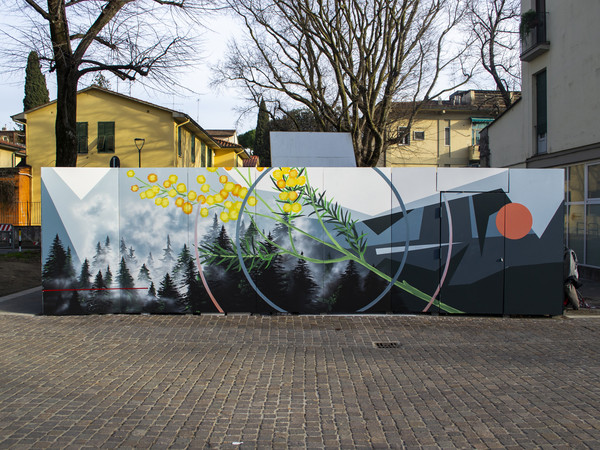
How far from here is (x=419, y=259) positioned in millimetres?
9055

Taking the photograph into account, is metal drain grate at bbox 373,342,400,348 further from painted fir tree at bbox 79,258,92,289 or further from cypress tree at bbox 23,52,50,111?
cypress tree at bbox 23,52,50,111

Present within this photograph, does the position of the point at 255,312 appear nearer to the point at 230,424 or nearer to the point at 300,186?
the point at 300,186

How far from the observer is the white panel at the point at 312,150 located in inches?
444

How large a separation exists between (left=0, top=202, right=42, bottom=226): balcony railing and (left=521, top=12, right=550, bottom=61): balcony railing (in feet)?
85.3

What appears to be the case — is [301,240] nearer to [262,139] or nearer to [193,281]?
[193,281]

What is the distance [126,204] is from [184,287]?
1.73 m

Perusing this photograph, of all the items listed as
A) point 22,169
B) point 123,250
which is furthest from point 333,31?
point 22,169

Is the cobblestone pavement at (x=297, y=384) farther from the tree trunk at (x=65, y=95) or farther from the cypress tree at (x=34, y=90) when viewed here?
the cypress tree at (x=34, y=90)

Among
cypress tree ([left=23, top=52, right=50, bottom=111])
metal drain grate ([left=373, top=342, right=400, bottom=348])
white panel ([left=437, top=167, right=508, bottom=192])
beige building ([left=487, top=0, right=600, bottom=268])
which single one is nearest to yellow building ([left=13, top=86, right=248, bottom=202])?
beige building ([left=487, top=0, right=600, bottom=268])

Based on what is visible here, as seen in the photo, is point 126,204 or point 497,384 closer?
point 497,384

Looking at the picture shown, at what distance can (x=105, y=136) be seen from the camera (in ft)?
95.2

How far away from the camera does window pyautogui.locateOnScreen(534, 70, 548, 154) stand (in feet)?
57.6

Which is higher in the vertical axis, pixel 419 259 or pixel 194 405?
pixel 419 259

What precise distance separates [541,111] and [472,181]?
1074cm
